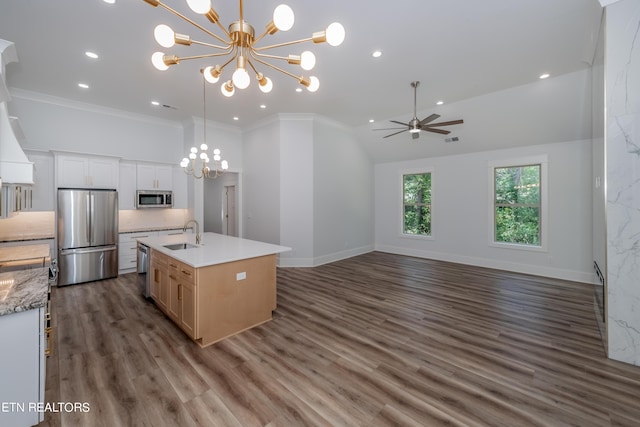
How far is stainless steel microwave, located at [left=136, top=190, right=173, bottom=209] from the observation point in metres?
5.51

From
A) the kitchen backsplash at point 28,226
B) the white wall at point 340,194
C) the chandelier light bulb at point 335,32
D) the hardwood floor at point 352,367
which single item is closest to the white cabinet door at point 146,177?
the kitchen backsplash at point 28,226

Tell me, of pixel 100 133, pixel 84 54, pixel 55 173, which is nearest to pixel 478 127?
pixel 84 54

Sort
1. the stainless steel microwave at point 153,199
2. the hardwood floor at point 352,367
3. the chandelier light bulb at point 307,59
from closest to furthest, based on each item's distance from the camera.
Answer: the chandelier light bulb at point 307,59 → the hardwood floor at point 352,367 → the stainless steel microwave at point 153,199

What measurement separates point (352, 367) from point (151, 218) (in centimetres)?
560

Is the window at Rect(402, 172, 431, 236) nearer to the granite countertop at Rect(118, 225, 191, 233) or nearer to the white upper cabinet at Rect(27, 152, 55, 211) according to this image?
the granite countertop at Rect(118, 225, 191, 233)

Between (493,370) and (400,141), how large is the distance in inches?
212

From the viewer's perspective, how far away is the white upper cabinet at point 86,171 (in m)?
4.67

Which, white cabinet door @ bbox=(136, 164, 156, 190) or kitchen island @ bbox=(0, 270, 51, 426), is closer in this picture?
kitchen island @ bbox=(0, 270, 51, 426)

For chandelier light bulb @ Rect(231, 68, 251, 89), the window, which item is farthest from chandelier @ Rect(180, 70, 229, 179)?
the window

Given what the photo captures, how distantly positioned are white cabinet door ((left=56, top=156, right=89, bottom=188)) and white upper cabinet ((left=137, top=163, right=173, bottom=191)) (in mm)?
884

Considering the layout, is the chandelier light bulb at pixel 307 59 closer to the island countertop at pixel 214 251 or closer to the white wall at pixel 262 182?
the island countertop at pixel 214 251

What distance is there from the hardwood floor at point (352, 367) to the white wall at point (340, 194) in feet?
7.66

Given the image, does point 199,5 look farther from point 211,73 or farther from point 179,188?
point 179,188

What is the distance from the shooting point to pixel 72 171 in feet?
15.6
